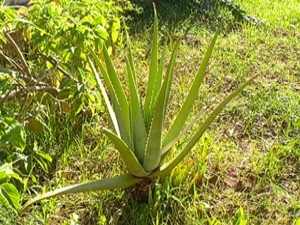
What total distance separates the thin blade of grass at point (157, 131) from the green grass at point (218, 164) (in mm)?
176

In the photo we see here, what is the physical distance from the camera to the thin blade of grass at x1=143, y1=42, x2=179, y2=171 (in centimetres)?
193

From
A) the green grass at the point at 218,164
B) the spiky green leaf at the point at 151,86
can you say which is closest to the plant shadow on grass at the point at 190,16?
the green grass at the point at 218,164

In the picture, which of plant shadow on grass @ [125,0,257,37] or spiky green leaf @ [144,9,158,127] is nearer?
spiky green leaf @ [144,9,158,127]

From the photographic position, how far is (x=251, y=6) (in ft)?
15.4

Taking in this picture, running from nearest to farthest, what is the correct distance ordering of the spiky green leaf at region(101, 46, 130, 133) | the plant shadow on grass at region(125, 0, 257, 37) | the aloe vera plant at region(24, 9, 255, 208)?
the aloe vera plant at region(24, 9, 255, 208) → the spiky green leaf at region(101, 46, 130, 133) → the plant shadow on grass at region(125, 0, 257, 37)

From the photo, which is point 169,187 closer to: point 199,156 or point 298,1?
point 199,156

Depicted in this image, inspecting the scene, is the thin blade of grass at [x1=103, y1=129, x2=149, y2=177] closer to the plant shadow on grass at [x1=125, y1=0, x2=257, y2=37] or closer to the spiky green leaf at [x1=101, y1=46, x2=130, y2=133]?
the spiky green leaf at [x1=101, y1=46, x2=130, y2=133]

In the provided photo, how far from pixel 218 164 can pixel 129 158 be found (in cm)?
68

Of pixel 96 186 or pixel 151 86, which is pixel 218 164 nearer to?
pixel 151 86

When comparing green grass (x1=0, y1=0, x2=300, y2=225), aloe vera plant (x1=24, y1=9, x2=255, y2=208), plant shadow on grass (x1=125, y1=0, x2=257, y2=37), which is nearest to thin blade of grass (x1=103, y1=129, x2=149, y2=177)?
aloe vera plant (x1=24, y1=9, x2=255, y2=208)

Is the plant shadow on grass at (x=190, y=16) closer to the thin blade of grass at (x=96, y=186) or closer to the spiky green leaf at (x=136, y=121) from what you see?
the spiky green leaf at (x=136, y=121)

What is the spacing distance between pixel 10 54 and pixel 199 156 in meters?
1.41

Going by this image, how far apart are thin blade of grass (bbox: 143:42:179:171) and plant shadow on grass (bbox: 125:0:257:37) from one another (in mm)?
1966

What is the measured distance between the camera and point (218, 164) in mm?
2564
